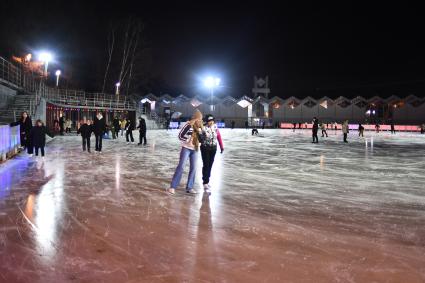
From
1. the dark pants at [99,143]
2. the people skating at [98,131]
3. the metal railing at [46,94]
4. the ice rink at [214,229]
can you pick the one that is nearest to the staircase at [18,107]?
the metal railing at [46,94]

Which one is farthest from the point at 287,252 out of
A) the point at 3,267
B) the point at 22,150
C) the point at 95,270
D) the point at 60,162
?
the point at 22,150

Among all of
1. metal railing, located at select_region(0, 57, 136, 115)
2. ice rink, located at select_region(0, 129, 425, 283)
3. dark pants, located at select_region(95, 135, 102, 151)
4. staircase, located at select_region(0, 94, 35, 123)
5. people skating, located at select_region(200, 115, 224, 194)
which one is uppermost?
metal railing, located at select_region(0, 57, 136, 115)

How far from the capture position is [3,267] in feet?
13.7

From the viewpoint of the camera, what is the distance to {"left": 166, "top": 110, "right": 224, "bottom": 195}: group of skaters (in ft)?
26.2

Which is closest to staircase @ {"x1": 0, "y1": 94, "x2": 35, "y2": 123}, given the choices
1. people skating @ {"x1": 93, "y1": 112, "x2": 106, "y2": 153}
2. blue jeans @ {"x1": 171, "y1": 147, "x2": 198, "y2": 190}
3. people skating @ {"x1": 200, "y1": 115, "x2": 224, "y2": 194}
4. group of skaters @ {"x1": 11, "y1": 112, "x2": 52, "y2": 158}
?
people skating @ {"x1": 93, "y1": 112, "x2": 106, "y2": 153}

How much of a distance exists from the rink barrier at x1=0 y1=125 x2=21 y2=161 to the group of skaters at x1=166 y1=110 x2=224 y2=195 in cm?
689

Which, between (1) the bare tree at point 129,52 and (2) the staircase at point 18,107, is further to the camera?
(1) the bare tree at point 129,52

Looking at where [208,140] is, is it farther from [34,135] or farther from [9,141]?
[9,141]

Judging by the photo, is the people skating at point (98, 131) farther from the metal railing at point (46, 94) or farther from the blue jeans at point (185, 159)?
the blue jeans at point (185, 159)

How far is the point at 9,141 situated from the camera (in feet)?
47.5

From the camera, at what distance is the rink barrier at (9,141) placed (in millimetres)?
13273

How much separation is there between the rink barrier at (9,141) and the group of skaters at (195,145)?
6.89 m

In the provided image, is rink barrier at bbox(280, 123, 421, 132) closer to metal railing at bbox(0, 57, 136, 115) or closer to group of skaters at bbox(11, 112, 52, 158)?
metal railing at bbox(0, 57, 136, 115)

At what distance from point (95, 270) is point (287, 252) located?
189cm
